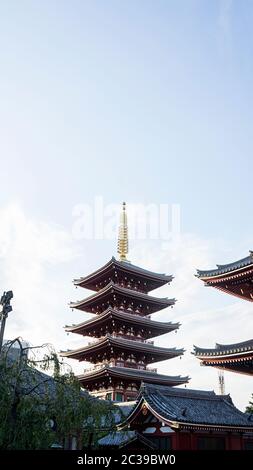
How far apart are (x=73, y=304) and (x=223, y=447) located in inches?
935

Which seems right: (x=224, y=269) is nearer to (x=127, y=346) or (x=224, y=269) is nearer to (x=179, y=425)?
(x=179, y=425)

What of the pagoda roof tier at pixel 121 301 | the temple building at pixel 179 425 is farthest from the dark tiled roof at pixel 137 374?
the temple building at pixel 179 425

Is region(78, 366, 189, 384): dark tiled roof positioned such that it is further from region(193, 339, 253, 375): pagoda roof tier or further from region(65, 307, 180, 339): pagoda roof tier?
region(193, 339, 253, 375): pagoda roof tier

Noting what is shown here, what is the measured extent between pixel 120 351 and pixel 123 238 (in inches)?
548

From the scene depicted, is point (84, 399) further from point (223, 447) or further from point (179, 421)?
point (223, 447)

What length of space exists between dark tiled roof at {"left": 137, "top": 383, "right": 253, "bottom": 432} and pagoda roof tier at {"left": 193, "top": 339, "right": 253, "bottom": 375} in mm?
→ 2354

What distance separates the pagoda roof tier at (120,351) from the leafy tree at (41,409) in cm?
2315

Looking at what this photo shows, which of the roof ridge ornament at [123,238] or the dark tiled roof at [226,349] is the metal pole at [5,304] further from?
the roof ridge ornament at [123,238]

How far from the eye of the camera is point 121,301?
1531 inches

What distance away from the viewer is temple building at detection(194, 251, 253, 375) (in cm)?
1761

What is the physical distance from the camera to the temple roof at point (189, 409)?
18625 mm

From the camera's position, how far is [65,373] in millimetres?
11531

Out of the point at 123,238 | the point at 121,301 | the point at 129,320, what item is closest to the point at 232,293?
the point at 129,320

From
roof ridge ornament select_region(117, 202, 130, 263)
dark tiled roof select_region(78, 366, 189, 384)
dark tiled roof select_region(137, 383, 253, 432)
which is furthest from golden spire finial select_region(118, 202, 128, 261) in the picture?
dark tiled roof select_region(137, 383, 253, 432)
